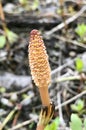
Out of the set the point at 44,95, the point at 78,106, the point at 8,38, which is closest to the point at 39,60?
the point at 44,95

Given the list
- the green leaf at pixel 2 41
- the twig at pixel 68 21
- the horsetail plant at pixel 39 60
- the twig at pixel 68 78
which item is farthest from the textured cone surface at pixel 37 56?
the twig at pixel 68 21

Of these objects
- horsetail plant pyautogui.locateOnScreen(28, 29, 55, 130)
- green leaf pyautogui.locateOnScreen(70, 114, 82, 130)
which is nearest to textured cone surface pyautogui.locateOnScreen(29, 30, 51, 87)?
horsetail plant pyautogui.locateOnScreen(28, 29, 55, 130)

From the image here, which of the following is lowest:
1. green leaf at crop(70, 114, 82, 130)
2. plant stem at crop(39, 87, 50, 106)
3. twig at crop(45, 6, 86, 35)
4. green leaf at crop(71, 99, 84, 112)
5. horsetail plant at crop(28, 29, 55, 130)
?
green leaf at crop(71, 99, 84, 112)

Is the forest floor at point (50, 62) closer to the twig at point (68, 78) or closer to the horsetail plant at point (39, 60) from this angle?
the twig at point (68, 78)

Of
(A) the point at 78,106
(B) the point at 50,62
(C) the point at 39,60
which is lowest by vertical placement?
(A) the point at 78,106

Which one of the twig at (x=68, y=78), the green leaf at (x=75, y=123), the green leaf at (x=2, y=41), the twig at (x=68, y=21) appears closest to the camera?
the green leaf at (x=75, y=123)

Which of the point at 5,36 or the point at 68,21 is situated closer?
the point at 5,36

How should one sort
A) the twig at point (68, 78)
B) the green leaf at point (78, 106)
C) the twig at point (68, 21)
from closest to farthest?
the green leaf at point (78, 106), the twig at point (68, 78), the twig at point (68, 21)

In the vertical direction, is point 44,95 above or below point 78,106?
above

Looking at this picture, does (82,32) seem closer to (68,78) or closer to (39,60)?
(68,78)

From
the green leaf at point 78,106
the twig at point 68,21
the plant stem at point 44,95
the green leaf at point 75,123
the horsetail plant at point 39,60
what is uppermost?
the twig at point 68,21

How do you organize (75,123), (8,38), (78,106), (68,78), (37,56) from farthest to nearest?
(8,38) → (68,78) → (78,106) → (75,123) → (37,56)

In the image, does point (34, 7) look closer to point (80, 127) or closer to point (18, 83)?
point (18, 83)

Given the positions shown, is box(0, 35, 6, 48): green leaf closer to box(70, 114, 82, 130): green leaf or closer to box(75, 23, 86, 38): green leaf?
box(75, 23, 86, 38): green leaf
